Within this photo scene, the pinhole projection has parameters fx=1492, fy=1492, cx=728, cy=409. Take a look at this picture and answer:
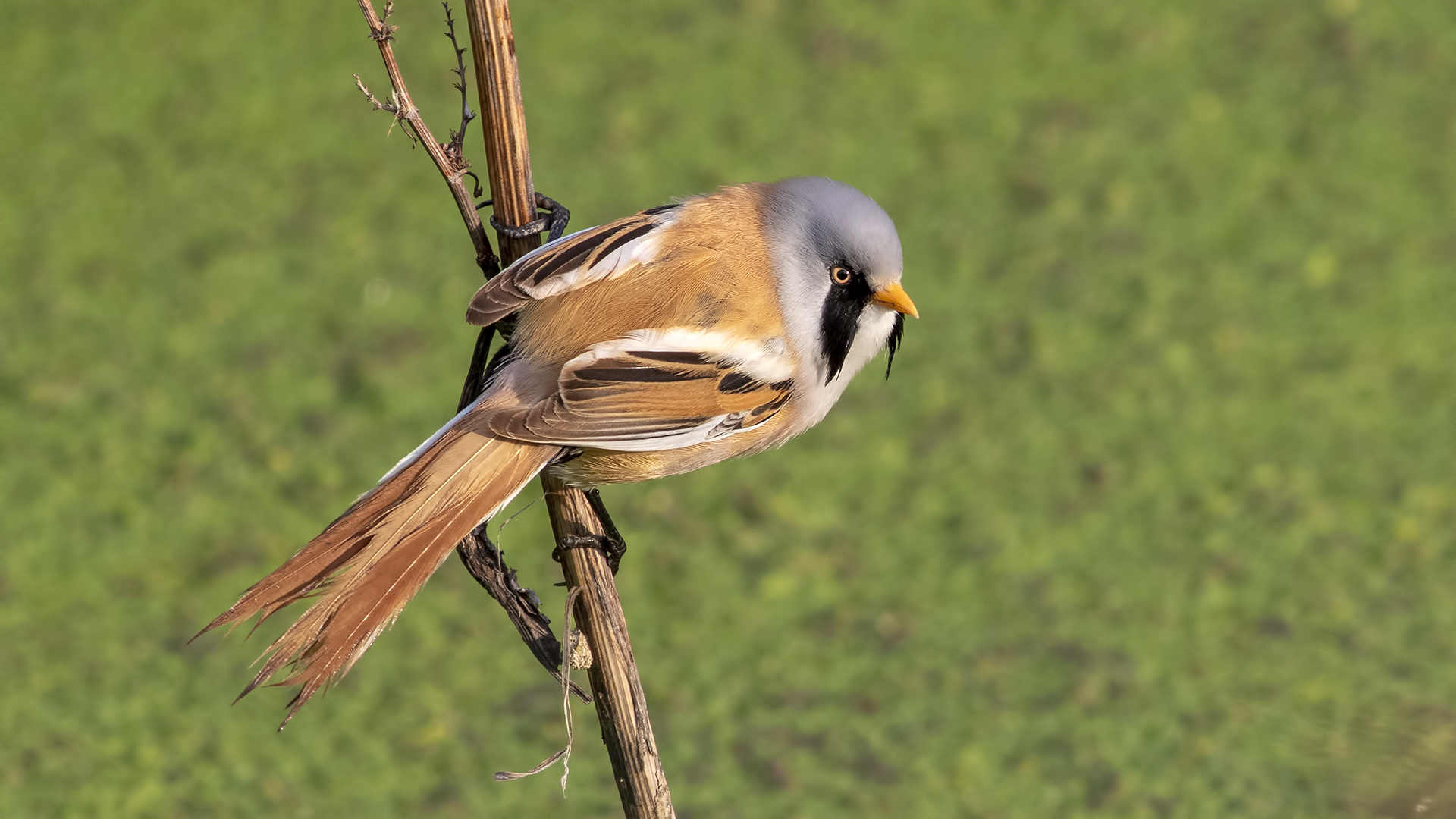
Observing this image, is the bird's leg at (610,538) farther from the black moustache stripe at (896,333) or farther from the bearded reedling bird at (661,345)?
the black moustache stripe at (896,333)

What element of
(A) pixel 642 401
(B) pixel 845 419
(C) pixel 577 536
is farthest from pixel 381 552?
(B) pixel 845 419

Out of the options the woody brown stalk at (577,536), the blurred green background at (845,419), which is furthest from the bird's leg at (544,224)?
the blurred green background at (845,419)

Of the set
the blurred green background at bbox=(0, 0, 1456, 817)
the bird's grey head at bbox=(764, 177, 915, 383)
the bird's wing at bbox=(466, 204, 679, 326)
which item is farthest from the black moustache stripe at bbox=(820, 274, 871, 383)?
the blurred green background at bbox=(0, 0, 1456, 817)

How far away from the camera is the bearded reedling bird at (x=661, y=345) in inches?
63.2

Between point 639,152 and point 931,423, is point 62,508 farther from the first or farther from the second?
point 931,423

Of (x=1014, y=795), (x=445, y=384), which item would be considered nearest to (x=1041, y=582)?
(x=1014, y=795)

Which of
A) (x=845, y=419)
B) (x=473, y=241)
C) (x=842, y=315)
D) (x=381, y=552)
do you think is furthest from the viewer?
(x=845, y=419)

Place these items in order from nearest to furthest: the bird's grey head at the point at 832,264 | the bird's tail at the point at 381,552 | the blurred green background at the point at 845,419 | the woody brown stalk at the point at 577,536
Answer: the bird's tail at the point at 381,552 → the woody brown stalk at the point at 577,536 → the bird's grey head at the point at 832,264 → the blurred green background at the point at 845,419

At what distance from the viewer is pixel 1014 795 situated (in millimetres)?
3008

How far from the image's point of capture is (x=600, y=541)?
166 cm

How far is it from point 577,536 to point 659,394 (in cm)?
19

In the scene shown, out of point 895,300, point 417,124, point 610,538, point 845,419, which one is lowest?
point 845,419

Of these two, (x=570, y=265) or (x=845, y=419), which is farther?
(x=845, y=419)

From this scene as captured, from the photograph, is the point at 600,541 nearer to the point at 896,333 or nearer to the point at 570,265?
the point at 570,265
